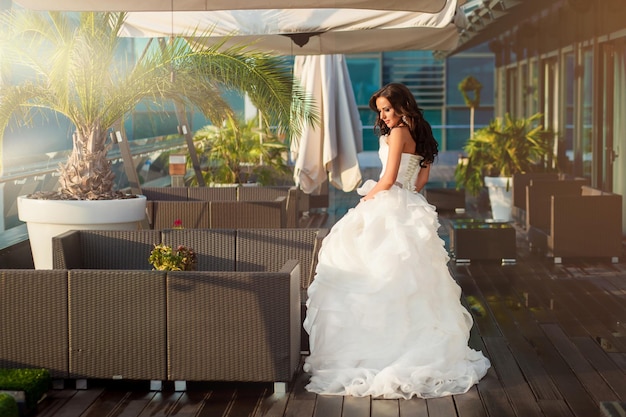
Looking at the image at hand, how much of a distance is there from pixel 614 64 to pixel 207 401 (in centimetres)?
827

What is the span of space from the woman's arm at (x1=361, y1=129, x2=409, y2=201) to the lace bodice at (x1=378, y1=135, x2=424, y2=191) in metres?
0.07

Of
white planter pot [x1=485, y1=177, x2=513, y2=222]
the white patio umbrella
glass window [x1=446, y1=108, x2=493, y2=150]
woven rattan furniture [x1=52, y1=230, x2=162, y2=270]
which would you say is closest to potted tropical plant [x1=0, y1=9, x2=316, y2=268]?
woven rattan furniture [x1=52, y1=230, x2=162, y2=270]

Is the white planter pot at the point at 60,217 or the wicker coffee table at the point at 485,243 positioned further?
the wicker coffee table at the point at 485,243

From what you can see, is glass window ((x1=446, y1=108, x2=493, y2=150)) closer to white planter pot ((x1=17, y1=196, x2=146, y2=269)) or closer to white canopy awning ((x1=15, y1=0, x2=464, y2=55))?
white canopy awning ((x1=15, y1=0, x2=464, y2=55))

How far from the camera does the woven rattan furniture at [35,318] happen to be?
4.98 metres

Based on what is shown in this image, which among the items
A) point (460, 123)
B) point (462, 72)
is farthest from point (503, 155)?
point (462, 72)

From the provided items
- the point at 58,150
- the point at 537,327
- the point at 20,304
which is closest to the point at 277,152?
the point at 58,150

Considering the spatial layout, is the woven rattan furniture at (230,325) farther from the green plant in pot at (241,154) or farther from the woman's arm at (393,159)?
the green plant in pot at (241,154)

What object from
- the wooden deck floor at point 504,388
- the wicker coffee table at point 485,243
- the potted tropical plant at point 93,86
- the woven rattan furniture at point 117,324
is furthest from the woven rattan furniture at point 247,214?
the woven rattan furniture at point 117,324

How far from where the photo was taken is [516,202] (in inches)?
483

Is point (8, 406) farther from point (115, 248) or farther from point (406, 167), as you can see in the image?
point (406, 167)

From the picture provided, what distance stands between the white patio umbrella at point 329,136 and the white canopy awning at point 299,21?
188 cm

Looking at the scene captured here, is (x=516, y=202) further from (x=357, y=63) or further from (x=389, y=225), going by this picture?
(x=357, y=63)

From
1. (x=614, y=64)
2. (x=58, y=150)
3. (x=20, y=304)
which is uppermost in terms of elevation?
(x=614, y=64)
